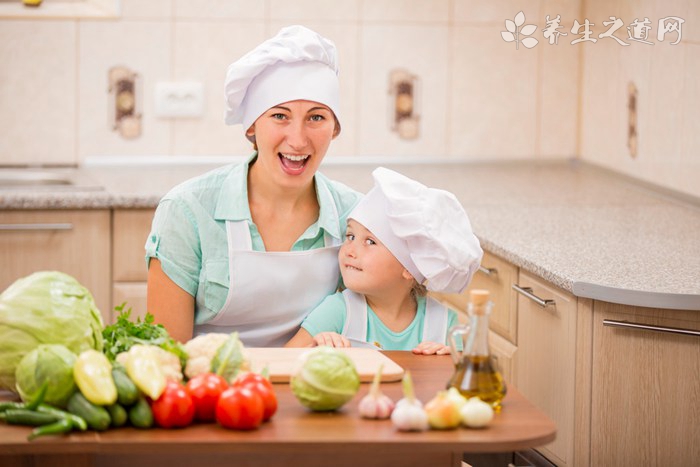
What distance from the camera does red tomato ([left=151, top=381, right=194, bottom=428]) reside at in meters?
A: 1.48

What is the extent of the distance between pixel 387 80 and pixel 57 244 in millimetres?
1312

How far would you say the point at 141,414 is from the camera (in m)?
1.49

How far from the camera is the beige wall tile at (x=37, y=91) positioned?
371 cm

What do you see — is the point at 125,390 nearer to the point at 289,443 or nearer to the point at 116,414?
the point at 116,414

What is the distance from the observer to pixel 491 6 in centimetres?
394

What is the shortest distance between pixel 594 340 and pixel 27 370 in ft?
3.92

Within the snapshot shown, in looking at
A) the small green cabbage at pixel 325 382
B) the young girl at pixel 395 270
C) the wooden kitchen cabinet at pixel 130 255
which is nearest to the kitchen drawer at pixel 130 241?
the wooden kitchen cabinet at pixel 130 255

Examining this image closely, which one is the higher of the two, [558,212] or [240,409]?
[558,212]

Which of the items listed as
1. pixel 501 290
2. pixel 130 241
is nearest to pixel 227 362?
pixel 501 290

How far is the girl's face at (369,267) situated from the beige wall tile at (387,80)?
1698mm

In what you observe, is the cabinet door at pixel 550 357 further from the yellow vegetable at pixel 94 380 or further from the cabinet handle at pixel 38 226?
the cabinet handle at pixel 38 226

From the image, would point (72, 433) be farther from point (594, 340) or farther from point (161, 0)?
point (161, 0)

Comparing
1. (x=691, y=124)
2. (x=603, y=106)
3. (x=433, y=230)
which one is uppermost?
(x=603, y=106)

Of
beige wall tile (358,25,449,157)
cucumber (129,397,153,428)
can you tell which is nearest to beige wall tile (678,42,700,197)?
beige wall tile (358,25,449,157)
